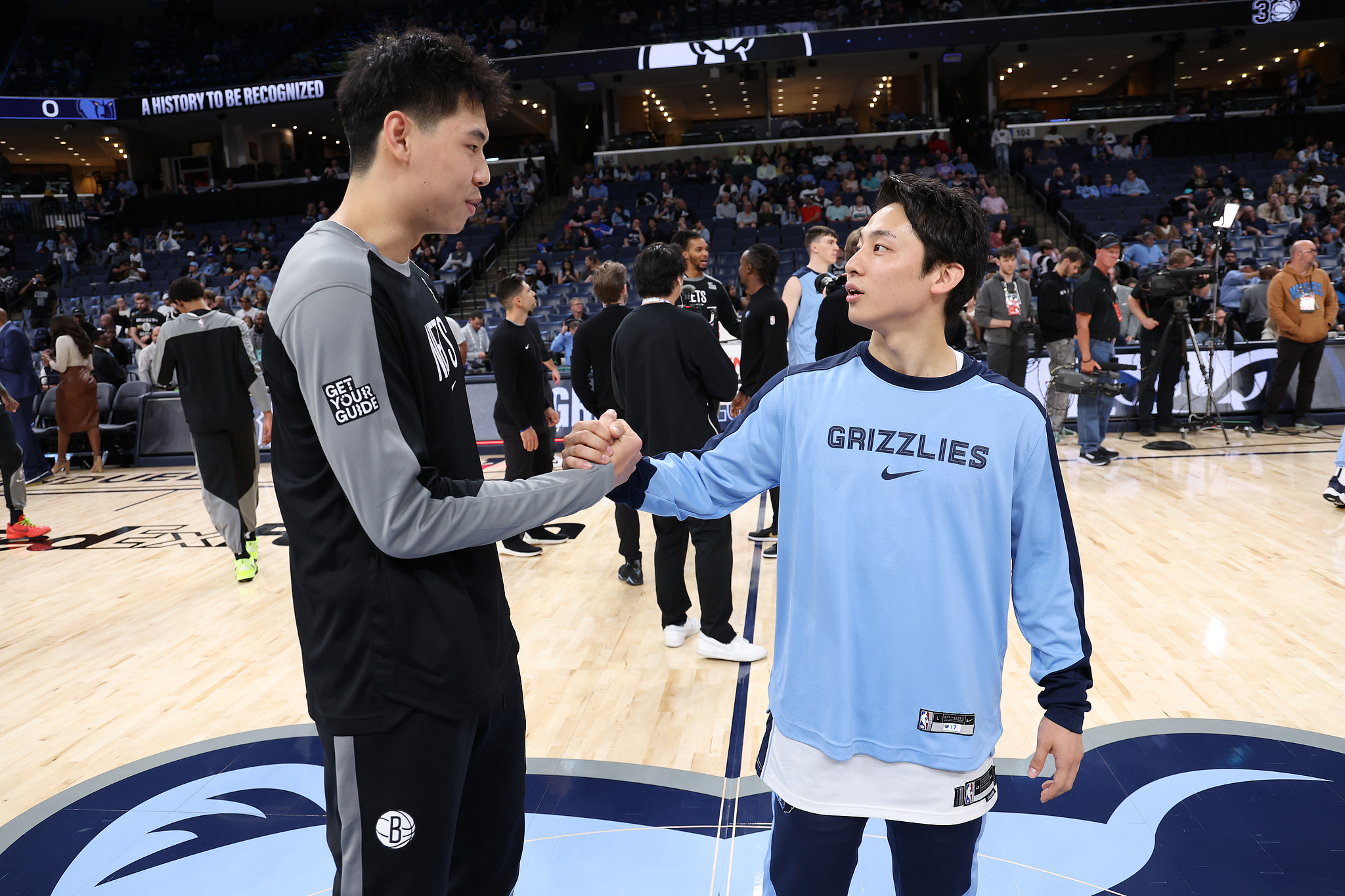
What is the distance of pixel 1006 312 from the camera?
754 cm

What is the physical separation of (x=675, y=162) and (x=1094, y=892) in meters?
19.9

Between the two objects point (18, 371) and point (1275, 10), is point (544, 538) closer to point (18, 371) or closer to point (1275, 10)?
point (18, 371)

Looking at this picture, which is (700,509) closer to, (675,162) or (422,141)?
(422,141)

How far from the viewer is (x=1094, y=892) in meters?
2.17

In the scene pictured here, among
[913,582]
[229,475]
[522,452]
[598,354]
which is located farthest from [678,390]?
[229,475]

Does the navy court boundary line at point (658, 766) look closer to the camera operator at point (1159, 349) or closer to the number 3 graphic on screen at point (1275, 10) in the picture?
the camera operator at point (1159, 349)

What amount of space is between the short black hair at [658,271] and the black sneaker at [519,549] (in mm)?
2353

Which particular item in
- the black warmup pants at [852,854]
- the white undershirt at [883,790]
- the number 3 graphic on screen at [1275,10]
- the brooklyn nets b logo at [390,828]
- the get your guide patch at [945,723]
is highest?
the number 3 graphic on screen at [1275,10]

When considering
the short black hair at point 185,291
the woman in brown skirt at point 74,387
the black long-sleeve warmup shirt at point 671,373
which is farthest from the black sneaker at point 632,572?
the woman in brown skirt at point 74,387

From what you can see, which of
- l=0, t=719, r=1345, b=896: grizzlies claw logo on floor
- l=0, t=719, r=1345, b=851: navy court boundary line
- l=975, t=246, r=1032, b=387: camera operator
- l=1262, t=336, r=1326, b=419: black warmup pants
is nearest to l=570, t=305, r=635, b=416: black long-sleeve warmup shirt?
l=0, t=719, r=1345, b=851: navy court boundary line

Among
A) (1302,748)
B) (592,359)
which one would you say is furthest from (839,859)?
(592,359)

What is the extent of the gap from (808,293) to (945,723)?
3915 millimetres

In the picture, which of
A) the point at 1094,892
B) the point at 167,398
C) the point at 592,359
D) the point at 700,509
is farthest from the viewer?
the point at 167,398

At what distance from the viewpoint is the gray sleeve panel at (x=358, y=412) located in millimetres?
1171
